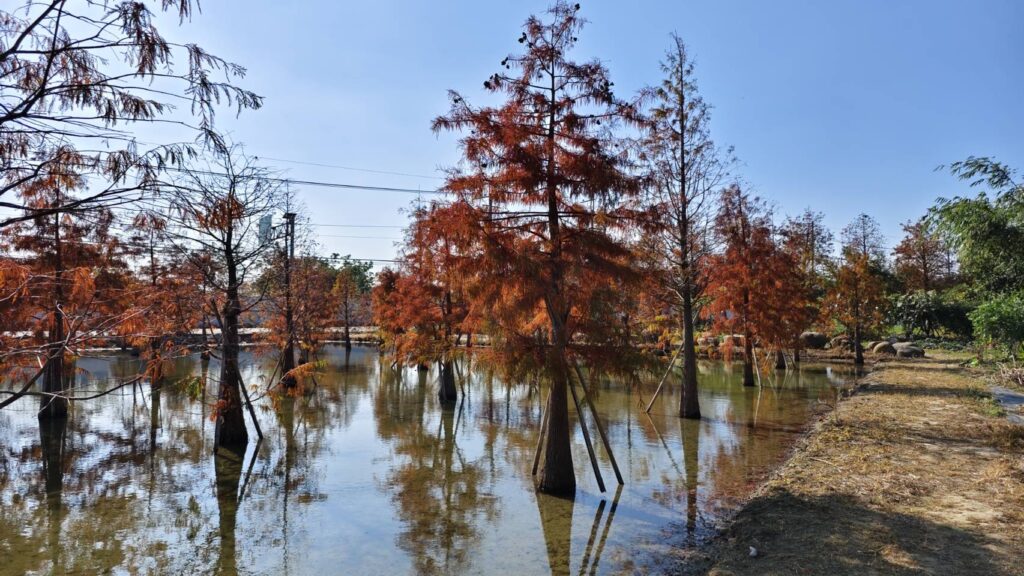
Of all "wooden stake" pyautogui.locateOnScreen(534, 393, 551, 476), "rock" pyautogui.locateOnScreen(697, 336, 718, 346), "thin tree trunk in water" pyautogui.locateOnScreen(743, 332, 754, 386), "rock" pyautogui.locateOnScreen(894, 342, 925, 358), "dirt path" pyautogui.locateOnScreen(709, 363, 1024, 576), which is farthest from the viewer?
"rock" pyautogui.locateOnScreen(894, 342, 925, 358)

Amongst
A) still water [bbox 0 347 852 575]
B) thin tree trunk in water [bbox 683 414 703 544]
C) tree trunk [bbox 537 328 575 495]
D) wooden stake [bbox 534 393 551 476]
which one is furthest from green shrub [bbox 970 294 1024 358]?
wooden stake [bbox 534 393 551 476]

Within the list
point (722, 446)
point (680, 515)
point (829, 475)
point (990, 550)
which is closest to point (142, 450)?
point (680, 515)

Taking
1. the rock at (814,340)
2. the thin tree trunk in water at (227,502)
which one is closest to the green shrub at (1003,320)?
the thin tree trunk in water at (227,502)

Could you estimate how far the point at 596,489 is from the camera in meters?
9.83

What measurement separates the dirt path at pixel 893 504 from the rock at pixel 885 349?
22.7m

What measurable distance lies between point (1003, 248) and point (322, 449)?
1316 cm

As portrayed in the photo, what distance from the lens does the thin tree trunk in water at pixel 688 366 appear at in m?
15.6

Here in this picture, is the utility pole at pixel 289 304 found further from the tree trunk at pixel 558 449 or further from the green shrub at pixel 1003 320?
the green shrub at pixel 1003 320

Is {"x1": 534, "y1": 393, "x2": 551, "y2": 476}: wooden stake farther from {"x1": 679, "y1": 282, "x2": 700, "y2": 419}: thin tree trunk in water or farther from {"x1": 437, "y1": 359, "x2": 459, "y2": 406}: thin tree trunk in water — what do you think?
{"x1": 437, "y1": 359, "x2": 459, "y2": 406}: thin tree trunk in water

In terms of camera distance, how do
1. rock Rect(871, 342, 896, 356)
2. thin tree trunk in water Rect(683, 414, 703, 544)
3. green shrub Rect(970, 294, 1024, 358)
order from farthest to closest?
rock Rect(871, 342, 896, 356) < green shrub Rect(970, 294, 1024, 358) < thin tree trunk in water Rect(683, 414, 703, 544)

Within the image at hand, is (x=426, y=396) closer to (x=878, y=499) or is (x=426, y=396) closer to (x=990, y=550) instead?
(x=878, y=499)

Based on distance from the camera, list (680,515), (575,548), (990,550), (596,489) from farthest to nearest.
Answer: (596,489) < (680,515) < (575,548) < (990,550)

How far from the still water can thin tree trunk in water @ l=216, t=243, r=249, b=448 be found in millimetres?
584

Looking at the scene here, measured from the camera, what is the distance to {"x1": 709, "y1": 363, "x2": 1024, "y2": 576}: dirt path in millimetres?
5730
